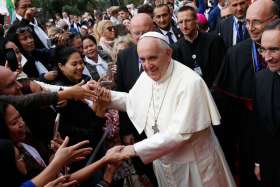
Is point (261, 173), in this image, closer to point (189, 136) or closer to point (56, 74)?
point (189, 136)

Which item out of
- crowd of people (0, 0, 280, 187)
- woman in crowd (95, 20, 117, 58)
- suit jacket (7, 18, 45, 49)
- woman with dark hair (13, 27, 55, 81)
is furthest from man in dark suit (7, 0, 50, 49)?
woman in crowd (95, 20, 117, 58)

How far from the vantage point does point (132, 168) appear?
14.7 ft

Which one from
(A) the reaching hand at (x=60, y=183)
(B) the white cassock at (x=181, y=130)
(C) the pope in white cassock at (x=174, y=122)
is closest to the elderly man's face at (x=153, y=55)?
(C) the pope in white cassock at (x=174, y=122)

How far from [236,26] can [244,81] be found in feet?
5.60

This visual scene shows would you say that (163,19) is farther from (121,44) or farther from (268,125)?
(268,125)

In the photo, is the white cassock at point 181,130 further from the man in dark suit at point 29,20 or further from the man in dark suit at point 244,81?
the man in dark suit at point 29,20

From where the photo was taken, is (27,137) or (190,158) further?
(190,158)

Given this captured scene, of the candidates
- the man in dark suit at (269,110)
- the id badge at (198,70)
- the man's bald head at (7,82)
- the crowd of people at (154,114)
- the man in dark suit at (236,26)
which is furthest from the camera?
the man in dark suit at (236,26)

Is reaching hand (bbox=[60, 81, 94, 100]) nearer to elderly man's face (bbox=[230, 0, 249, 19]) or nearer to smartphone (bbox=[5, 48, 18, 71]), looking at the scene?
smartphone (bbox=[5, 48, 18, 71])

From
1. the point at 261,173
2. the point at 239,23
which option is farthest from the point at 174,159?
the point at 239,23

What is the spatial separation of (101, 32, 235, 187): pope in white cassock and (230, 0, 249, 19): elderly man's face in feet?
6.99

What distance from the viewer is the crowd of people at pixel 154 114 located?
2924 millimetres

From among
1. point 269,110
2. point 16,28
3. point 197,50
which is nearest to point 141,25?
point 197,50

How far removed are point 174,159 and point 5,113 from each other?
1.62m
